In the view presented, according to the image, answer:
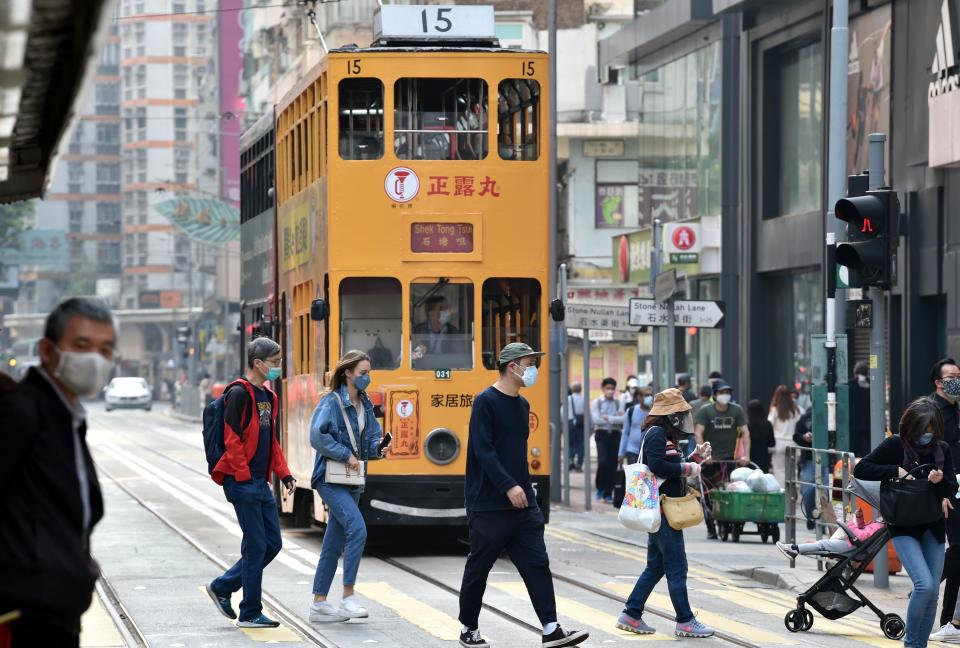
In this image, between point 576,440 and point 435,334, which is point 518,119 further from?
point 576,440

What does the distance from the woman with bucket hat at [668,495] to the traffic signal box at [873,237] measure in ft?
9.44

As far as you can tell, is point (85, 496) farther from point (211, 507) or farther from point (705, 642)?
point (211, 507)

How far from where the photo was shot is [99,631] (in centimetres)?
1221

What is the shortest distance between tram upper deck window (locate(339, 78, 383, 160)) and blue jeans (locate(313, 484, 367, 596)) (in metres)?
5.03

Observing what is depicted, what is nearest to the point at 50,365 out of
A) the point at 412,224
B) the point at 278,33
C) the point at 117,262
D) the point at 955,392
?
the point at 955,392

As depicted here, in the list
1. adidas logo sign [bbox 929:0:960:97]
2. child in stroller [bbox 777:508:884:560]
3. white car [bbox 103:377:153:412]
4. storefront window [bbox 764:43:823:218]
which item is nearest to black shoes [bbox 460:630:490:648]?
child in stroller [bbox 777:508:884:560]

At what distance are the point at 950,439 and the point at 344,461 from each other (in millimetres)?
3876

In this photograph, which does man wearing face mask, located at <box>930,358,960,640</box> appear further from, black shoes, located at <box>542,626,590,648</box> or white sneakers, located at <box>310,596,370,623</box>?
white sneakers, located at <box>310,596,370,623</box>

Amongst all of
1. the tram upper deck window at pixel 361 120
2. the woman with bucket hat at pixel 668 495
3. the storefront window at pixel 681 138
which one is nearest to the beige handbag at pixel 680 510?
the woman with bucket hat at pixel 668 495

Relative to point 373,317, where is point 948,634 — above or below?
below

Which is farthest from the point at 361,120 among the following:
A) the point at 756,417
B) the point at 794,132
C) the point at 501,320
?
the point at 794,132

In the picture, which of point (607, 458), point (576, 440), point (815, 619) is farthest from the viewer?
point (576, 440)

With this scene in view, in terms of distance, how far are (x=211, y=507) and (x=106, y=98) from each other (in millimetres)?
132988

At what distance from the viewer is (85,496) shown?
19.3 feet
